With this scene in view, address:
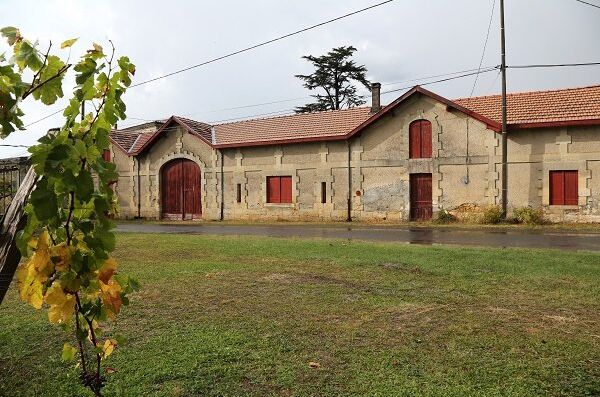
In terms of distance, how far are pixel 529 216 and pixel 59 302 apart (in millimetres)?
19408

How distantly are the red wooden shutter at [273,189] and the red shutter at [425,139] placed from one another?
7.75 m

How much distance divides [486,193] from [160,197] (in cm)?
1846

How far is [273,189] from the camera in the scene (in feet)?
80.9

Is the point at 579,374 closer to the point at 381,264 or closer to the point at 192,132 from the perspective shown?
the point at 381,264

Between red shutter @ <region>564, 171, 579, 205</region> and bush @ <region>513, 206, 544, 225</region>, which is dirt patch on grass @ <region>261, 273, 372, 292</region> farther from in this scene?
red shutter @ <region>564, 171, 579, 205</region>

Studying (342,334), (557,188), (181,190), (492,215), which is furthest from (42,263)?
(181,190)

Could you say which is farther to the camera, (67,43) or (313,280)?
(313,280)

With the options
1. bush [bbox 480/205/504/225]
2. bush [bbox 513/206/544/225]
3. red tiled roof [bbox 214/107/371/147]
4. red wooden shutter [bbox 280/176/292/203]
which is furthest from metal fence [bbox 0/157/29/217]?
bush [bbox 513/206/544/225]

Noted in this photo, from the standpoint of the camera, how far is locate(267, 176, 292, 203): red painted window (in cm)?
2417

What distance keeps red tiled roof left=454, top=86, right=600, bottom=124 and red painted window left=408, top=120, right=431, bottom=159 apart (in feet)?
7.87

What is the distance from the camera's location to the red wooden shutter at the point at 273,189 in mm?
24469

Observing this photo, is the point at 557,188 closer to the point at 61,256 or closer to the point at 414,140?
the point at 414,140

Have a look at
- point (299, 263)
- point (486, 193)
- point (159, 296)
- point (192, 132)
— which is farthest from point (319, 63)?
point (159, 296)

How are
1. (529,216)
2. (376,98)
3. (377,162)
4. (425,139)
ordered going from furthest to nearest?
1. (376,98)
2. (377,162)
3. (425,139)
4. (529,216)
